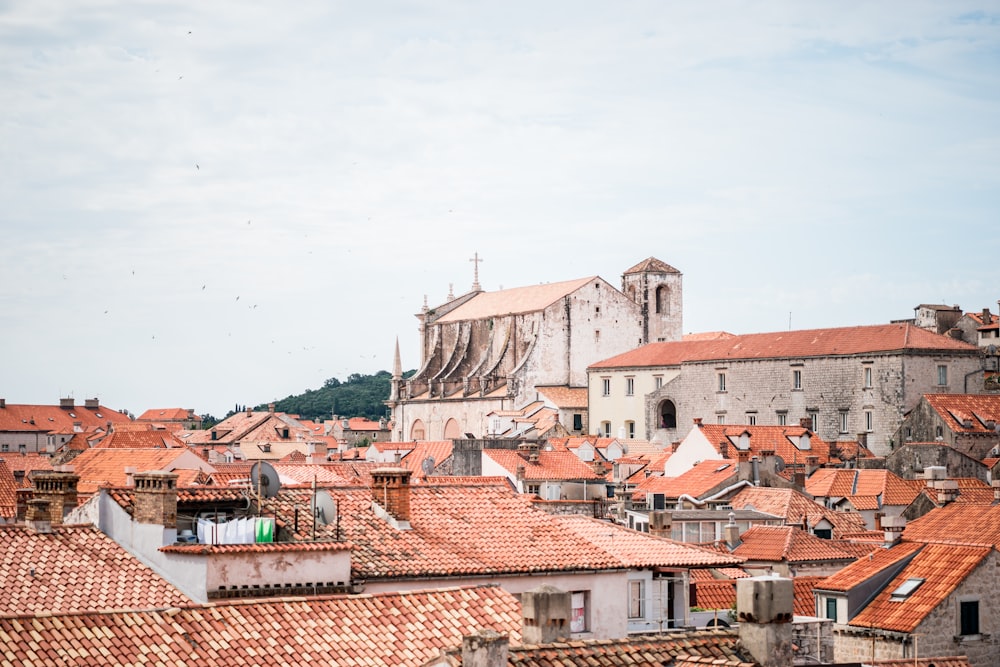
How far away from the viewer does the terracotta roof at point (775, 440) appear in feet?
229

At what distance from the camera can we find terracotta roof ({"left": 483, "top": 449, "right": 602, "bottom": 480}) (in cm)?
5819

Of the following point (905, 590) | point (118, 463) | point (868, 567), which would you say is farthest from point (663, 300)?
point (905, 590)

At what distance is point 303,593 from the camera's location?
736 inches

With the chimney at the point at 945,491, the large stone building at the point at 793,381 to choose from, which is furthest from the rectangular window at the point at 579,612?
the large stone building at the point at 793,381

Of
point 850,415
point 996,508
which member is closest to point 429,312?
point 850,415

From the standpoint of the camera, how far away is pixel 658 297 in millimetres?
116125

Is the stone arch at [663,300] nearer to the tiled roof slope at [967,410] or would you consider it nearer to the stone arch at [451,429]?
the stone arch at [451,429]

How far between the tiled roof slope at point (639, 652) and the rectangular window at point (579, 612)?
A: 4.77m

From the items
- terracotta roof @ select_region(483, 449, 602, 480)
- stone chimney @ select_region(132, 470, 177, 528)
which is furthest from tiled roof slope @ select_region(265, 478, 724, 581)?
terracotta roof @ select_region(483, 449, 602, 480)

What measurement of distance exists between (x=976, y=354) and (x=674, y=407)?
19041 millimetres

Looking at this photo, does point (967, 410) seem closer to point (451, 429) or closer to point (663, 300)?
point (663, 300)

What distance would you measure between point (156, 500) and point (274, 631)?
14.9ft

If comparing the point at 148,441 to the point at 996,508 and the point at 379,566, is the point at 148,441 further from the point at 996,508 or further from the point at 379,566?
the point at 379,566

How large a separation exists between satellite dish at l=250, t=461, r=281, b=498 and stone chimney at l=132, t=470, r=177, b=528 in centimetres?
150
